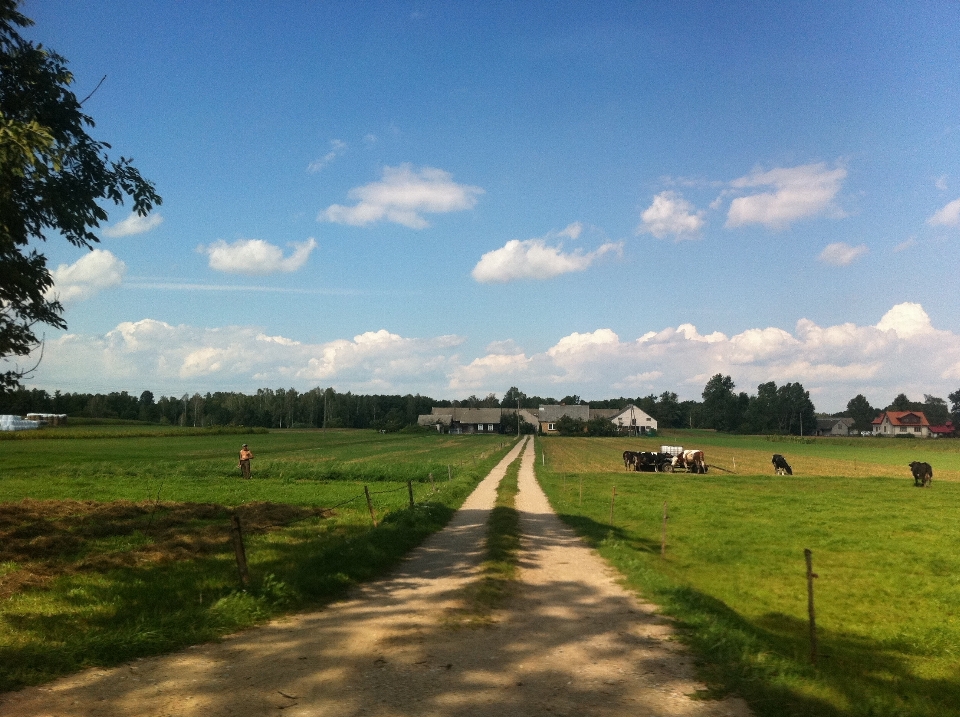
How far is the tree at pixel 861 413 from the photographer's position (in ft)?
564

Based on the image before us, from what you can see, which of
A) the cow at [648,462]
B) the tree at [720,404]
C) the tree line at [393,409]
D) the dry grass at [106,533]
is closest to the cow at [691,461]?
the cow at [648,462]

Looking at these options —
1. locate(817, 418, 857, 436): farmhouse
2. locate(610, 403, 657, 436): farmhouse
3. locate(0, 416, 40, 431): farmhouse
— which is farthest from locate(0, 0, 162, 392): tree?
locate(817, 418, 857, 436): farmhouse

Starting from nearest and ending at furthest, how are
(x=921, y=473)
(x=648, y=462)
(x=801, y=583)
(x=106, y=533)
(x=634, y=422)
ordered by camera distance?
(x=801, y=583) → (x=106, y=533) → (x=921, y=473) → (x=648, y=462) → (x=634, y=422)

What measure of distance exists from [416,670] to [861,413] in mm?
199440

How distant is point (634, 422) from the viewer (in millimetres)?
139625

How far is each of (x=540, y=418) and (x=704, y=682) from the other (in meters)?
148

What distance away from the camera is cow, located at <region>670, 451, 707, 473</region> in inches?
1889

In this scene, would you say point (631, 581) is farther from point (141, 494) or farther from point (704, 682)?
point (141, 494)

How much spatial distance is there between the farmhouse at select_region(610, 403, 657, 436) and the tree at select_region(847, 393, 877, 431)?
226ft

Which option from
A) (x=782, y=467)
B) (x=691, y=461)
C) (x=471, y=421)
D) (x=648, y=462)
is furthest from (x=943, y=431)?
(x=648, y=462)

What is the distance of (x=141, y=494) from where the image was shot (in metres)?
29.2

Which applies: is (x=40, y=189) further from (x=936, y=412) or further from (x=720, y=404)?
(x=936, y=412)

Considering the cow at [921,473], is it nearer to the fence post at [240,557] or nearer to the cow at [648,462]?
the cow at [648,462]

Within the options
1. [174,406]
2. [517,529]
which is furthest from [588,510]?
[174,406]
